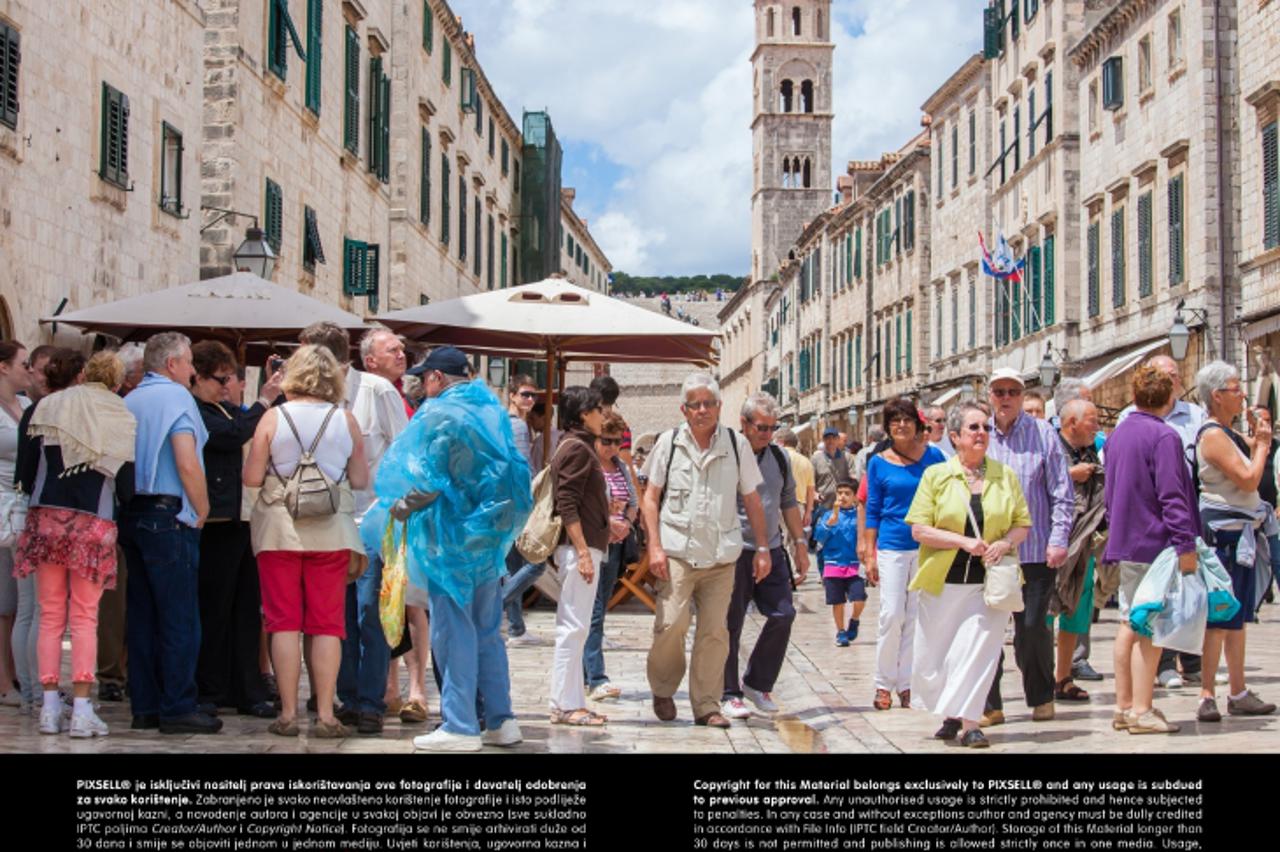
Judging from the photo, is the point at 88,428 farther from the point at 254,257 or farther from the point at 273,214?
the point at 273,214

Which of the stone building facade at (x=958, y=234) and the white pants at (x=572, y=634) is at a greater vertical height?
the stone building facade at (x=958, y=234)

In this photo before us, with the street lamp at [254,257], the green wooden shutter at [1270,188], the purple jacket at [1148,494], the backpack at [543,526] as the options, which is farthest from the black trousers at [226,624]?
the green wooden shutter at [1270,188]

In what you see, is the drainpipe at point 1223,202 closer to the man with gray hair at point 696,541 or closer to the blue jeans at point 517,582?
the blue jeans at point 517,582

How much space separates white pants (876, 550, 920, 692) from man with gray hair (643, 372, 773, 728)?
1.30m

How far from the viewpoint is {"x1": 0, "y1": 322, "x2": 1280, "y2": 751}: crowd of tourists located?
7.62 metres

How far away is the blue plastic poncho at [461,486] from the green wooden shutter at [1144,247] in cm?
2145

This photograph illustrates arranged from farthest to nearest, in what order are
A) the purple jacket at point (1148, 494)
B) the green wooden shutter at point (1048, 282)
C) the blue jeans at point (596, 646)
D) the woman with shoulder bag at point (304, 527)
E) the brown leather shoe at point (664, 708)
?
the green wooden shutter at point (1048, 282)
the blue jeans at point (596, 646)
the brown leather shoe at point (664, 708)
the purple jacket at point (1148, 494)
the woman with shoulder bag at point (304, 527)

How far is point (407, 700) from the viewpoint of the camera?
8984 mm

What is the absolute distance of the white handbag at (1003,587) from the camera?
8.11 metres

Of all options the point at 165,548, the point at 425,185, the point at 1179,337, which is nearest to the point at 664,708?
the point at 165,548

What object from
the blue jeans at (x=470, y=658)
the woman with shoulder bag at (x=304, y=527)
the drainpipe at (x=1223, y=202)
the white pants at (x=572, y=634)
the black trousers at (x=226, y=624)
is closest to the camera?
the blue jeans at (x=470, y=658)
